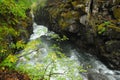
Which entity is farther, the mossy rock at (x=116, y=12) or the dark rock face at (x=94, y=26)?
the mossy rock at (x=116, y=12)

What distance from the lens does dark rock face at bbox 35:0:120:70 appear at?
17719 mm

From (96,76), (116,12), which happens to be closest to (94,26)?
(116,12)

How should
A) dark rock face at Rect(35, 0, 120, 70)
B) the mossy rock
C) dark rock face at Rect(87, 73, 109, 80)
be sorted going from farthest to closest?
the mossy rock
dark rock face at Rect(35, 0, 120, 70)
dark rock face at Rect(87, 73, 109, 80)

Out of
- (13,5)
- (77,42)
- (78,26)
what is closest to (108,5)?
(78,26)

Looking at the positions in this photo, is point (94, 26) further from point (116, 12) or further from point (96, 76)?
point (96, 76)

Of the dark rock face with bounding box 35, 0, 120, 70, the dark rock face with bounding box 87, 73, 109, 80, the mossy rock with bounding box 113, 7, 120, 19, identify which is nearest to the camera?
the dark rock face with bounding box 87, 73, 109, 80

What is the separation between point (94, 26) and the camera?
63.7 ft

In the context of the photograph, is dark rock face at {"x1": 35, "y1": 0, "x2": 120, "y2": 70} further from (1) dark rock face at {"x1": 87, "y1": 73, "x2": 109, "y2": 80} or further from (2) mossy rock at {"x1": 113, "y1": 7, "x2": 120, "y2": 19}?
(1) dark rock face at {"x1": 87, "y1": 73, "x2": 109, "y2": 80}

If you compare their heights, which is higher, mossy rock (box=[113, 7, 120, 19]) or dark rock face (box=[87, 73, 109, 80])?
mossy rock (box=[113, 7, 120, 19])

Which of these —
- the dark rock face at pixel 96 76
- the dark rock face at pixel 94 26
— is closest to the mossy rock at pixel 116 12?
the dark rock face at pixel 94 26

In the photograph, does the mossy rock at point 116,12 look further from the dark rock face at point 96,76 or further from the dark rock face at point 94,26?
the dark rock face at point 96,76

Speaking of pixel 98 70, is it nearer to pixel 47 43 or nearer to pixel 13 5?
pixel 47 43

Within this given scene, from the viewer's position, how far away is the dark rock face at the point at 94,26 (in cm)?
1772

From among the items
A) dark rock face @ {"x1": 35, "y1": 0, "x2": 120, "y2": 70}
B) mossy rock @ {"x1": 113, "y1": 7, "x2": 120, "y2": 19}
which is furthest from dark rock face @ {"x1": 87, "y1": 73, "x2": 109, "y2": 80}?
mossy rock @ {"x1": 113, "y1": 7, "x2": 120, "y2": 19}
